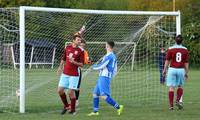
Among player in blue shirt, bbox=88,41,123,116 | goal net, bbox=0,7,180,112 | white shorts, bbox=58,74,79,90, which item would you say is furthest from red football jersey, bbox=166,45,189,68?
white shorts, bbox=58,74,79,90

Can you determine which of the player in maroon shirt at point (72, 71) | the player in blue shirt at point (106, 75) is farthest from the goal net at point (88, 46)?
the player in blue shirt at point (106, 75)

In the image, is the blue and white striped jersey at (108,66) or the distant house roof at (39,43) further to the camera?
the distant house roof at (39,43)

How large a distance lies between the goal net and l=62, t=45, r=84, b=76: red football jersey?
1.11 metres

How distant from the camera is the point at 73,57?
14.5 m

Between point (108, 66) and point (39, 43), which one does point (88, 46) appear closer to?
point (39, 43)

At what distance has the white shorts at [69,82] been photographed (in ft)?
47.0

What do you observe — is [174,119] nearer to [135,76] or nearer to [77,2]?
[135,76]

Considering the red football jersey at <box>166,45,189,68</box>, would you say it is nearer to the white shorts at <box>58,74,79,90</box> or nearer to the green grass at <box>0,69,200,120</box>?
the green grass at <box>0,69,200,120</box>

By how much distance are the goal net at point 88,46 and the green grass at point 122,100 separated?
3 centimetres

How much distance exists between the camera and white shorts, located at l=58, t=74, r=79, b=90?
14336 mm

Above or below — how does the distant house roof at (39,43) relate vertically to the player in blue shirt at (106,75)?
above

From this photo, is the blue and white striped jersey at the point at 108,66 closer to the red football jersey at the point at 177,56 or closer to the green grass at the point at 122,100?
the green grass at the point at 122,100

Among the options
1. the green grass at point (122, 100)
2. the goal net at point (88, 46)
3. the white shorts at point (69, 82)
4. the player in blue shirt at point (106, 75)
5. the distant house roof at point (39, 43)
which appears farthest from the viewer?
the distant house roof at point (39, 43)

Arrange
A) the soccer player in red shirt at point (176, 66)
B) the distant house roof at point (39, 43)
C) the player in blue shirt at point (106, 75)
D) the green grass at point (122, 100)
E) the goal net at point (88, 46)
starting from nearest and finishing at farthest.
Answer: the green grass at point (122, 100), the player in blue shirt at point (106, 75), the soccer player in red shirt at point (176, 66), the goal net at point (88, 46), the distant house roof at point (39, 43)
